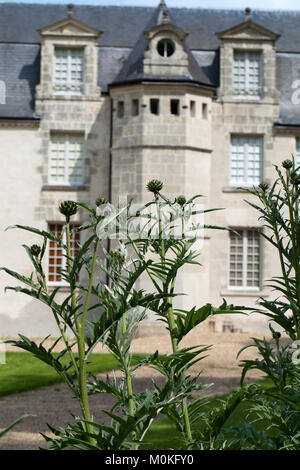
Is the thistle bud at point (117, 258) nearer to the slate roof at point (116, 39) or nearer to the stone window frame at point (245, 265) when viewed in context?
the stone window frame at point (245, 265)

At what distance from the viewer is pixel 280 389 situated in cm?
336

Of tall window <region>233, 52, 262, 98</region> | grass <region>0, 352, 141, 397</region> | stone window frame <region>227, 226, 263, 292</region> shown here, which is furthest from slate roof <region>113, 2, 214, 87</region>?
grass <region>0, 352, 141, 397</region>

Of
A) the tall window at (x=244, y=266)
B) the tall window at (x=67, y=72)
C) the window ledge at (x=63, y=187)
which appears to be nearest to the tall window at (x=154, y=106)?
the tall window at (x=67, y=72)

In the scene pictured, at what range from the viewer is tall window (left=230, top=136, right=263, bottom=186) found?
66.9 ft

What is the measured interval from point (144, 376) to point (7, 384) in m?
2.46

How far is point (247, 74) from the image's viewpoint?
2036cm

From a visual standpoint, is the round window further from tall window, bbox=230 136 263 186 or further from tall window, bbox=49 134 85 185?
tall window, bbox=49 134 85 185

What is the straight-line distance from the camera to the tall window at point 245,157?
2041 centimetres

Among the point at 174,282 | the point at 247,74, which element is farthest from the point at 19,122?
the point at 174,282

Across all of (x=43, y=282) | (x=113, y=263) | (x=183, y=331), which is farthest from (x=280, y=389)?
(x=43, y=282)

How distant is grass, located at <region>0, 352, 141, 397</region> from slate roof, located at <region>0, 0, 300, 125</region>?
25.9 ft

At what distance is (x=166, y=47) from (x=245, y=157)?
13.0ft

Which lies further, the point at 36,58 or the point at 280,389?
the point at 36,58

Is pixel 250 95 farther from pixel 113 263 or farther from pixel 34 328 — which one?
pixel 113 263
